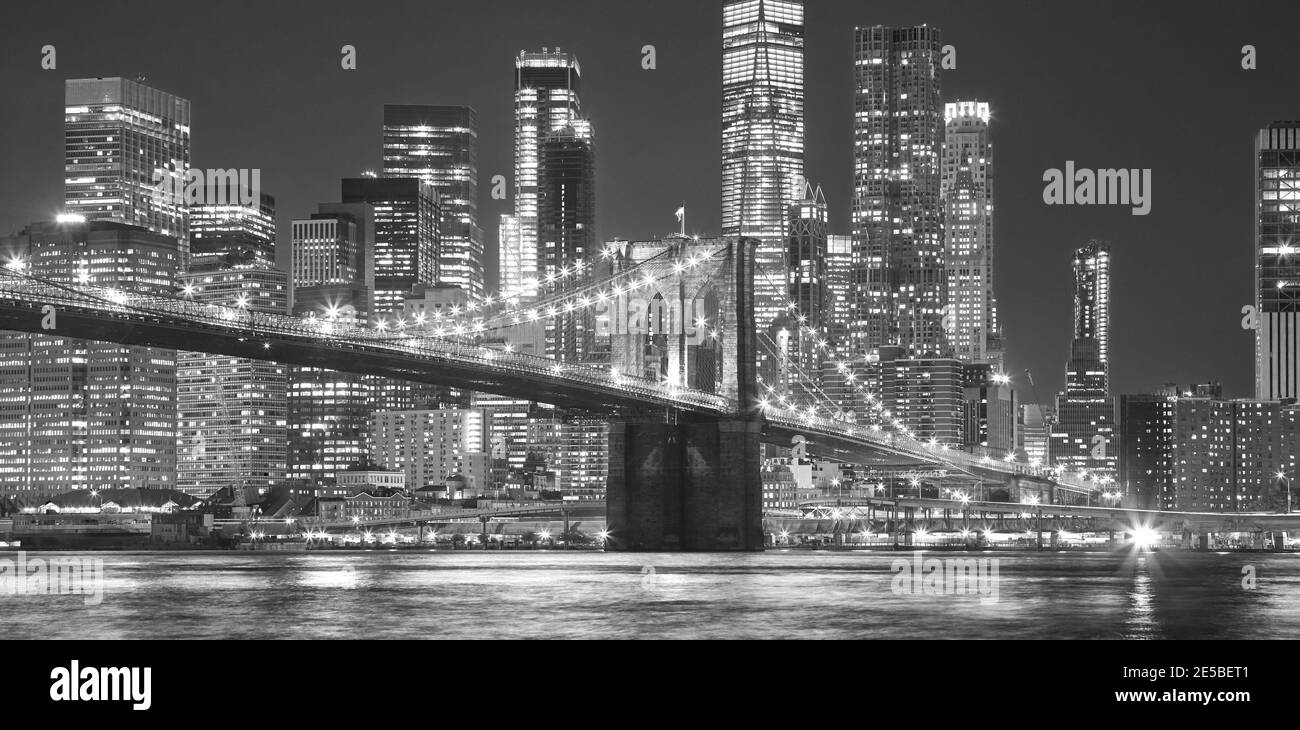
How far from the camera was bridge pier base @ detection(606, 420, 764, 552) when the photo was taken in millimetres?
80812

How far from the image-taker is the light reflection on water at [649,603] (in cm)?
3944

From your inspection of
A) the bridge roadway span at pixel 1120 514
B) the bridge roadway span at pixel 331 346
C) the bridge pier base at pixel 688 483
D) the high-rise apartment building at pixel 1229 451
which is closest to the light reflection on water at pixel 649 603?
the bridge pier base at pixel 688 483

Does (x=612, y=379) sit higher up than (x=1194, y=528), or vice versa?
(x=612, y=379)

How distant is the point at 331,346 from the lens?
7250 centimetres

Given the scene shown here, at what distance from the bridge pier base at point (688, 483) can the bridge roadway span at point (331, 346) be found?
1.13 meters

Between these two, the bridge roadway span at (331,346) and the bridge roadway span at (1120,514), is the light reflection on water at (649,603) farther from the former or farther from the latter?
the bridge roadway span at (1120,514)

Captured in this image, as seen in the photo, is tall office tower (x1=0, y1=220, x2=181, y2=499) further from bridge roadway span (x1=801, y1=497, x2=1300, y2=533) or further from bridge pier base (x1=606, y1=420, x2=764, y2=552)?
bridge pier base (x1=606, y1=420, x2=764, y2=552)

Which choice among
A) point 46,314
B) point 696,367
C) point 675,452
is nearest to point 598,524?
point 696,367

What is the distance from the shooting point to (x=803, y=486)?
17212cm

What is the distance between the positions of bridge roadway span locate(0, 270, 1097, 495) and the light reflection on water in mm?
8062
